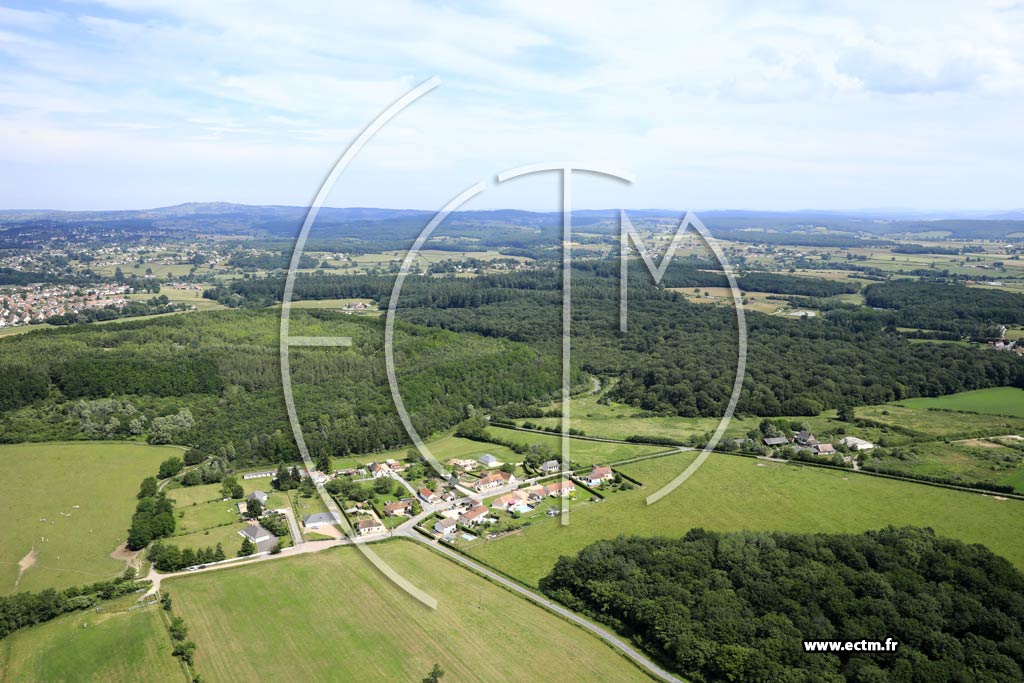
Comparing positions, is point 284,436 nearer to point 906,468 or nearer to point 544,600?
point 544,600

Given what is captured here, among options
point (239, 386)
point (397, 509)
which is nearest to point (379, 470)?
point (397, 509)

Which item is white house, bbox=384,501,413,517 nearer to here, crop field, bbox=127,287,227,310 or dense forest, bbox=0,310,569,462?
dense forest, bbox=0,310,569,462

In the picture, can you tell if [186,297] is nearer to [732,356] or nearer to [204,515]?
[204,515]

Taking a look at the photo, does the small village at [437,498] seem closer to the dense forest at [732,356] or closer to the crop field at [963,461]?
the crop field at [963,461]

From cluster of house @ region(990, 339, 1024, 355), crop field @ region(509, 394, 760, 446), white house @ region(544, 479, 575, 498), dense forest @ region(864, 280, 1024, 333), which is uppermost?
dense forest @ region(864, 280, 1024, 333)

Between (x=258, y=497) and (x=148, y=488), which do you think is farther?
(x=148, y=488)

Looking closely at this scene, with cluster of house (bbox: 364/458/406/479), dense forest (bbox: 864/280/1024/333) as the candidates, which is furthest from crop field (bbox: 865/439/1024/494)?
dense forest (bbox: 864/280/1024/333)

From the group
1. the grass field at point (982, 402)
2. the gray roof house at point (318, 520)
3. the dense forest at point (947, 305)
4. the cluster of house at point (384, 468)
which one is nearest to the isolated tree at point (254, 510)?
the gray roof house at point (318, 520)
